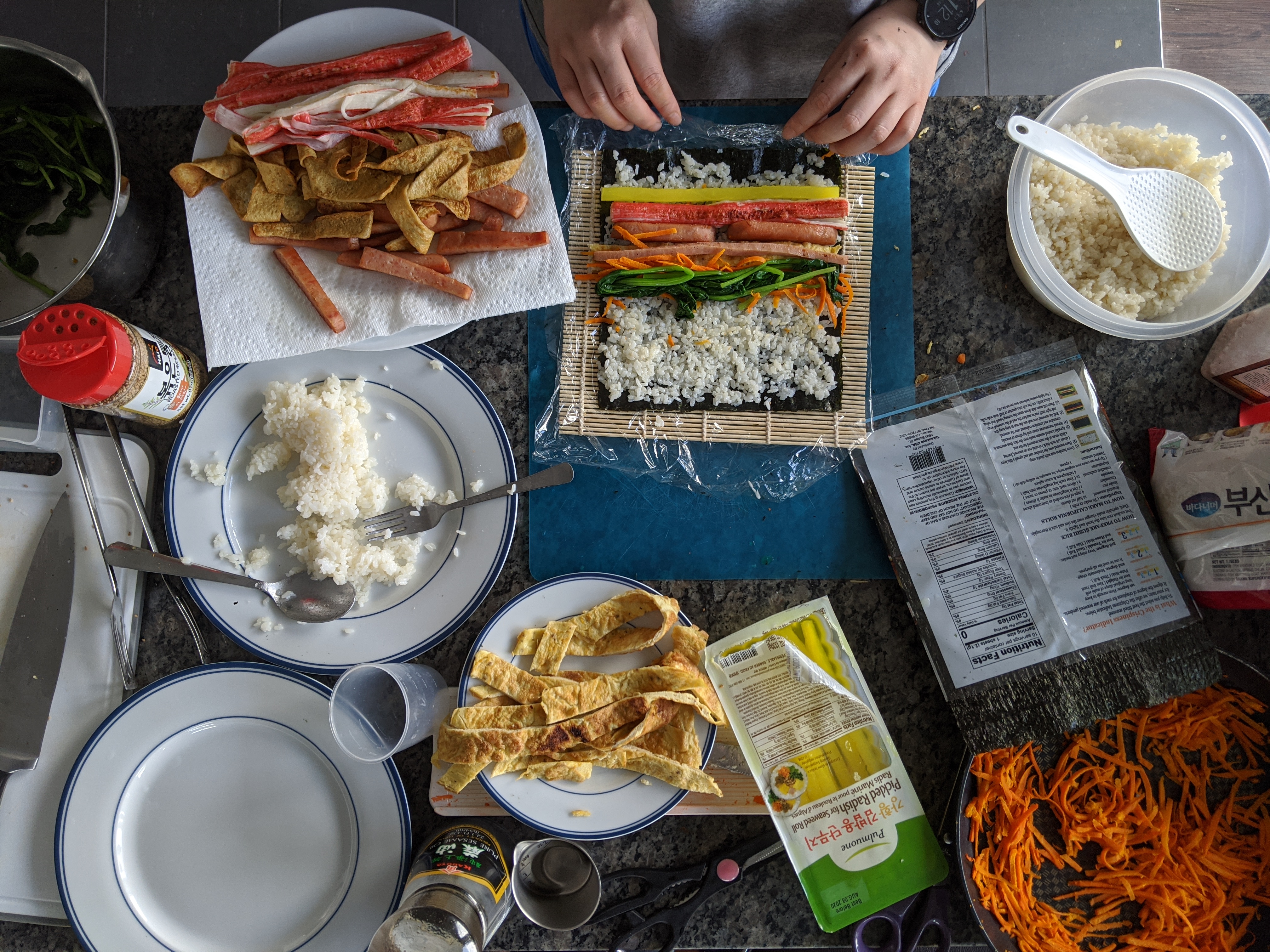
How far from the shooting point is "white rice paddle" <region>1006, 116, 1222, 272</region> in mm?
1181

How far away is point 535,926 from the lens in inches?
50.0

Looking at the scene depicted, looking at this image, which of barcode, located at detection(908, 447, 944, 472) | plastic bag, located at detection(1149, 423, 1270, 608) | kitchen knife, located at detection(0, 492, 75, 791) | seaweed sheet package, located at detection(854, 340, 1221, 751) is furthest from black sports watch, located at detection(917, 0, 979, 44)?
kitchen knife, located at detection(0, 492, 75, 791)

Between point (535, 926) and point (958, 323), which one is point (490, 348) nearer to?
point (958, 323)

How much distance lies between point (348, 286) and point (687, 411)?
2.02 ft

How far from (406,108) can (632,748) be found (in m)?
1.08

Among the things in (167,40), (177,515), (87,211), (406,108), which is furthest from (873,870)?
(167,40)

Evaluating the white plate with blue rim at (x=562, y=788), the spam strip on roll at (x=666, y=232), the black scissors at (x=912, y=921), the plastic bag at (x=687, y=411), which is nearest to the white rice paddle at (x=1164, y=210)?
the plastic bag at (x=687, y=411)

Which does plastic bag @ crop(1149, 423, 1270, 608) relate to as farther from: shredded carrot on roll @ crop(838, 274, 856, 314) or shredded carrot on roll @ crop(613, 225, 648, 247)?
shredded carrot on roll @ crop(613, 225, 648, 247)

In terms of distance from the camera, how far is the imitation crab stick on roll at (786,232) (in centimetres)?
128

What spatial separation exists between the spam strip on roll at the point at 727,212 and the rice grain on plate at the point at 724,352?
5.5 inches

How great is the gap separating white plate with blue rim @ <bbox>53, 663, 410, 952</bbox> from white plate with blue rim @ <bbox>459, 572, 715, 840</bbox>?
203mm

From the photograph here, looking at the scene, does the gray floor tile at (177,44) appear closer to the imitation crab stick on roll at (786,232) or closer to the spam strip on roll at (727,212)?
the spam strip on roll at (727,212)

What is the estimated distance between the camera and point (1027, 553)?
1.28 metres

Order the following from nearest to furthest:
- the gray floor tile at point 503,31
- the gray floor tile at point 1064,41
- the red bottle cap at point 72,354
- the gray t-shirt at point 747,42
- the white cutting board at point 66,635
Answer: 1. the red bottle cap at point 72,354
2. the gray t-shirt at point 747,42
3. the white cutting board at point 66,635
4. the gray floor tile at point 1064,41
5. the gray floor tile at point 503,31
